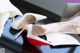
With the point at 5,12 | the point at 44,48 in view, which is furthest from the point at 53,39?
the point at 5,12

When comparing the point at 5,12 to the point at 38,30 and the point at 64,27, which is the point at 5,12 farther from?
the point at 64,27

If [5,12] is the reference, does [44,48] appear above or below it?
below

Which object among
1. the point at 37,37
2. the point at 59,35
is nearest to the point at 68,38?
the point at 59,35

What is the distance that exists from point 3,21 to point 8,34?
0.07 m

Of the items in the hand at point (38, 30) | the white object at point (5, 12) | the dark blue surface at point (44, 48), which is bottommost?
the dark blue surface at point (44, 48)

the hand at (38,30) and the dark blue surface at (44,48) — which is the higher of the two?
the hand at (38,30)

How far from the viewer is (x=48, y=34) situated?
2.44 ft

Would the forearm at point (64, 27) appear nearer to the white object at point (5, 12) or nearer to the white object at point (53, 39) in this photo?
the white object at point (53, 39)

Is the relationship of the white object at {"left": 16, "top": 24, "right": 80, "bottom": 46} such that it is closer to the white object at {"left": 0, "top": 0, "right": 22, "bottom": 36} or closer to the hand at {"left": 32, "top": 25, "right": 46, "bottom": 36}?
the hand at {"left": 32, "top": 25, "right": 46, "bottom": 36}

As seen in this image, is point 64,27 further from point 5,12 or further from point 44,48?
point 5,12

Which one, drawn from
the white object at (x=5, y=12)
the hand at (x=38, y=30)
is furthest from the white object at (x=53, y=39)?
the white object at (x=5, y=12)

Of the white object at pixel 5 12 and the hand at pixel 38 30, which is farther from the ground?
the white object at pixel 5 12

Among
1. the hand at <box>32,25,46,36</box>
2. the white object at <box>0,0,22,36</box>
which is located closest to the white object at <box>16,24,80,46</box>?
the hand at <box>32,25,46,36</box>

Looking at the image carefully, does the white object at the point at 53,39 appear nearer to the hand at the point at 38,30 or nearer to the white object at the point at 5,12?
the hand at the point at 38,30
